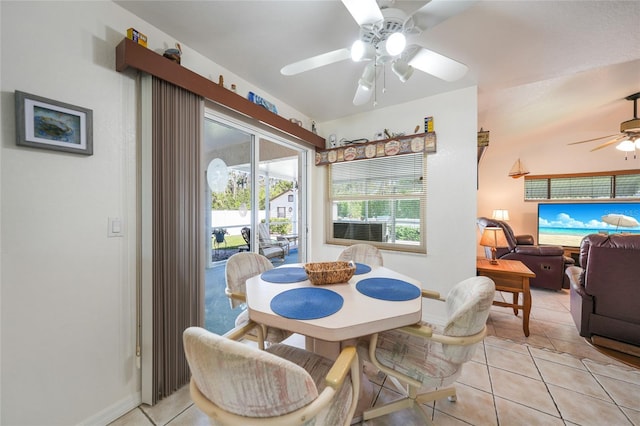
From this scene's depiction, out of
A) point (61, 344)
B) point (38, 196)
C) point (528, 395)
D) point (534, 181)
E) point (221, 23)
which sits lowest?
point (528, 395)

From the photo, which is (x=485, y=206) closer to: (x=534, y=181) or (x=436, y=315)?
(x=534, y=181)

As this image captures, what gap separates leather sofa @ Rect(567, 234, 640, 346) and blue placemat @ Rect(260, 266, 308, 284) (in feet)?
8.86

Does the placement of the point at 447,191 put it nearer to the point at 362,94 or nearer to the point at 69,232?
the point at 362,94

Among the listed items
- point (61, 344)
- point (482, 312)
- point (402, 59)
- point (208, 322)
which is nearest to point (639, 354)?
point (482, 312)

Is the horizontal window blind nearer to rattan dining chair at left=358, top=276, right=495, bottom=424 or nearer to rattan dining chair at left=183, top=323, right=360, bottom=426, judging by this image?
rattan dining chair at left=358, top=276, right=495, bottom=424

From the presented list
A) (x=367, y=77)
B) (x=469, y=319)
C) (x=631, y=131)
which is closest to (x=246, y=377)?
(x=469, y=319)

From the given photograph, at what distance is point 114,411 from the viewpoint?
1.44m

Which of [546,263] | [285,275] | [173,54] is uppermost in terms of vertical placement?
[173,54]

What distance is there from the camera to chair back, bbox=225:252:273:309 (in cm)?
175

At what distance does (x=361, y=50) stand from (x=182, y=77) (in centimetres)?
125

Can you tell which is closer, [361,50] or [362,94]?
[361,50]

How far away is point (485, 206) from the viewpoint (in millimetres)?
5973

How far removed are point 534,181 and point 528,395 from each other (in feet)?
18.5

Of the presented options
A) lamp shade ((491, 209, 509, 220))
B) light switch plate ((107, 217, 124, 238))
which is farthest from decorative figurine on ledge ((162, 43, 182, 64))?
lamp shade ((491, 209, 509, 220))
